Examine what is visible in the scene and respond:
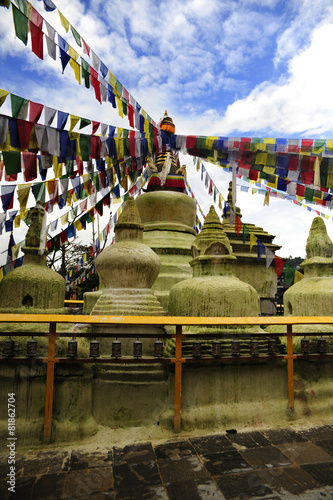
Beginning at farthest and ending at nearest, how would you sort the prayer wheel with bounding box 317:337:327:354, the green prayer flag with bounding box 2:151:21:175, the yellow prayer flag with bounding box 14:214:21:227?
the yellow prayer flag with bounding box 14:214:21:227, the green prayer flag with bounding box 2:151:21:175, the prayer wheel with bounding box 317:337:327:354

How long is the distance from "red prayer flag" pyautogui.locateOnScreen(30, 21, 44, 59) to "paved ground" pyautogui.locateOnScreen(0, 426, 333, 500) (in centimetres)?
557

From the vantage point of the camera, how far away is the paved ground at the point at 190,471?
8.90ft

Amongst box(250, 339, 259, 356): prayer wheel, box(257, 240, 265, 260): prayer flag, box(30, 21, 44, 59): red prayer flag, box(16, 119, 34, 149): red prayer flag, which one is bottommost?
box(250, 339, 259, 356): prayer wheel

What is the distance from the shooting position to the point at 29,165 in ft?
18.2

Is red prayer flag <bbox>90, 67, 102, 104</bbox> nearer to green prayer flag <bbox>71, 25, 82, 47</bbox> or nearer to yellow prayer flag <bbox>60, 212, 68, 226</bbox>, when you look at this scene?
green prayer flag <bbox>71, 25, 82, 47</bbox>

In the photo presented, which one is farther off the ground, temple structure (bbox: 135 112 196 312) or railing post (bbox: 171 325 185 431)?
temple structure (bbox: 135 112 196 312)

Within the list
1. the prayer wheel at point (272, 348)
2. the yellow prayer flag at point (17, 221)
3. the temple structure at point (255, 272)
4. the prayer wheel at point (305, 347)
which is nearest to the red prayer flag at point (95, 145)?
the yellow prayer flag at point (17, 221)

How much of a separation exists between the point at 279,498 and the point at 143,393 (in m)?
2.04

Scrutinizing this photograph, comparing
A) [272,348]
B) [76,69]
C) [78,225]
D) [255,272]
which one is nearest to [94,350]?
[272,348]

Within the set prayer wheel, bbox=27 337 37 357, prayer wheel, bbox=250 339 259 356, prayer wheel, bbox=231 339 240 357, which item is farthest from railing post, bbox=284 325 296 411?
prayer wheel, bbox=27 337 37 357

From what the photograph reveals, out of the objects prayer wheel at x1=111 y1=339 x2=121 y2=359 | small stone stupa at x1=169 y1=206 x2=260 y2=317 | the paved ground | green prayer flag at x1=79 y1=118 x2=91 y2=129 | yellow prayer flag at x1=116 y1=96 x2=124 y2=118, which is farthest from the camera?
yellow prayer flag at x1=116 y1=96 x2=124 y2=118

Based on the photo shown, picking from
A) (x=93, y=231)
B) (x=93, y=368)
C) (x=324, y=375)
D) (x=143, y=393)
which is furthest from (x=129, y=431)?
(x=93, y=231)

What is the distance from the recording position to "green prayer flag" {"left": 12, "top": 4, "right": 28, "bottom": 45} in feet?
13.3

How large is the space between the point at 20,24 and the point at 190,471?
5.99 metres
